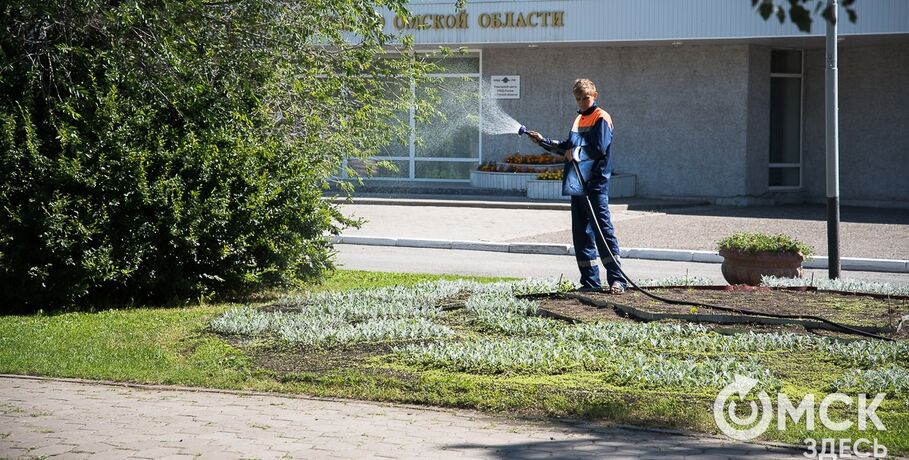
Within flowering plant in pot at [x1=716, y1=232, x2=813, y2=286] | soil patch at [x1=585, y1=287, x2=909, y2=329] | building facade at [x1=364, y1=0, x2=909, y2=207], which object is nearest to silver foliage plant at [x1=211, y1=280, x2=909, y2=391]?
soil patch at [x1=585, y1=287, x2=909, y2=329]

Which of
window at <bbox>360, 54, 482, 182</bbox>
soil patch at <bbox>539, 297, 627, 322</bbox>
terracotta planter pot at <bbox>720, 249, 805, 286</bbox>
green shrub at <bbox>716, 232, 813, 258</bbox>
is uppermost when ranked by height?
window at <bbox>360, 54, 482, 182</bbox>

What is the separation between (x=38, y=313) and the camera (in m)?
9.83

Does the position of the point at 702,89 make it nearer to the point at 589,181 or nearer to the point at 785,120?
the point at 785,120

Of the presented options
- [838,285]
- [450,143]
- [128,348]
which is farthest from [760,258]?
[450,143]

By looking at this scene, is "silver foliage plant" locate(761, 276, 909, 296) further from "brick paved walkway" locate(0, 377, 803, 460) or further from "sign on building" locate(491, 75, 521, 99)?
"sign on building" locate(491, 75, 521, 99)

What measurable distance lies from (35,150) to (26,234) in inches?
31.1

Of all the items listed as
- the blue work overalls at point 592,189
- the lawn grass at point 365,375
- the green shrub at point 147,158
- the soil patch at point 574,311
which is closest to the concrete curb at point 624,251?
the blue work overalls at point 592,189

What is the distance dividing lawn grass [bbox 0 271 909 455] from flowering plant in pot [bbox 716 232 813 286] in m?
3.68

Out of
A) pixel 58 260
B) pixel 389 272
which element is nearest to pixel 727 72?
pixel 389 272

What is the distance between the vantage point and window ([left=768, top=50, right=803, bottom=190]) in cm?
2608

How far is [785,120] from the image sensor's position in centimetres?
2633

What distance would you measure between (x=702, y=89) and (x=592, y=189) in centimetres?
1617

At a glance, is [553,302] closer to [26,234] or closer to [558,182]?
[26,234]

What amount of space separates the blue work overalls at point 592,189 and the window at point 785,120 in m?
17.0
